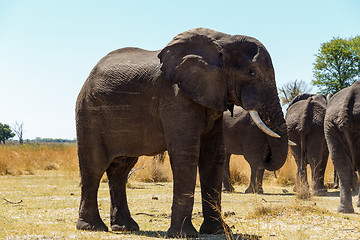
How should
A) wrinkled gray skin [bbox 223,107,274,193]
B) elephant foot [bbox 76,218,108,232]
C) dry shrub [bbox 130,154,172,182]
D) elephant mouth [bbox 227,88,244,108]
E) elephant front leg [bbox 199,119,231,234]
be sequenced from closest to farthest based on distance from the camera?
elephant mouth [bbox 227,88,244,108], elephant front leg [bbox 199,119,231,234], elephant foot [bbox 76,218,108,232], wrinkled gray skin [bbox 223,107,274,193], dry shrub [bbox 130,154,172,182]

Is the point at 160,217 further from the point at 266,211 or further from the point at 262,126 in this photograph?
the point at 262,126

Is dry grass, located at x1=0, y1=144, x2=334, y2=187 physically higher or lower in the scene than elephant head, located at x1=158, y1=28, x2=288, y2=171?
lower

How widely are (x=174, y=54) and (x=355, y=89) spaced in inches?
162

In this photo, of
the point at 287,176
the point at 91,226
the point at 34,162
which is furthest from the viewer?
the point at 34,162

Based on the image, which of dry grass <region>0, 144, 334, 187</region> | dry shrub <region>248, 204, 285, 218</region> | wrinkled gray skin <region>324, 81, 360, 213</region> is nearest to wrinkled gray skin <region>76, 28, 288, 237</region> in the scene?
dry shrub <region>248, 204, 285, 218</region>

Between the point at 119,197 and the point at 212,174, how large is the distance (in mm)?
1669

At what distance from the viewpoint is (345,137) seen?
9.30 m

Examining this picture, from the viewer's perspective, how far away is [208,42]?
6891mm

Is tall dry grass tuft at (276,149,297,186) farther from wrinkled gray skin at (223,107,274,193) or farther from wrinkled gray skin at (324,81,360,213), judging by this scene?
wrinkled gray skin at (324,81,360,213)

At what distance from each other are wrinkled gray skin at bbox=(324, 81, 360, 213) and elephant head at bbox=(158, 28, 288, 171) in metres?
3.05

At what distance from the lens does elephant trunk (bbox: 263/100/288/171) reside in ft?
21.3

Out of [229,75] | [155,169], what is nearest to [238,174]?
[155,169]

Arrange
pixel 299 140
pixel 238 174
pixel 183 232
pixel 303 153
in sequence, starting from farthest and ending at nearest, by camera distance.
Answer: pixel 238 174 → pixel 299 140 → pixel 303 153 → pixel 183 232

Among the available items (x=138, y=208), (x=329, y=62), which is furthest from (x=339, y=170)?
(x=329, y=62)
